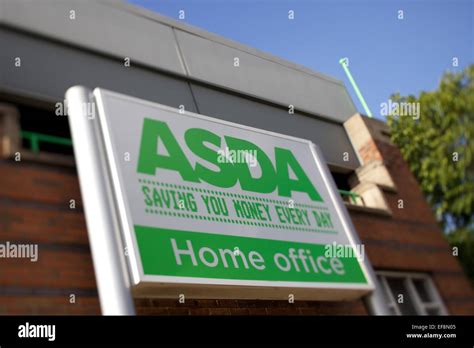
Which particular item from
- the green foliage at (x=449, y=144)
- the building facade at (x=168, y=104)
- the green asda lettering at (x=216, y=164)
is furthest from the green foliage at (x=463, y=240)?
the green asda lettering at (x=216, y=164)

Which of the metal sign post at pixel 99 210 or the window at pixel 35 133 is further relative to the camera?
the window at pixel 35 133

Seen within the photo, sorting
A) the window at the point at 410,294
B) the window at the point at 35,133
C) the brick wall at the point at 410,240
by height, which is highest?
the window at the point at 35,133

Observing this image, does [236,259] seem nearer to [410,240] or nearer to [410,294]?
[410,294]

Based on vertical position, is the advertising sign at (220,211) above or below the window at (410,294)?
above

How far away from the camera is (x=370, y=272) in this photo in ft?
15.4

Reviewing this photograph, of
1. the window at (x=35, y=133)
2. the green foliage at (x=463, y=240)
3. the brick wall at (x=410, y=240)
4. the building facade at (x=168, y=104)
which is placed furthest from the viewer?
the brick wall at (x=410, y=240)

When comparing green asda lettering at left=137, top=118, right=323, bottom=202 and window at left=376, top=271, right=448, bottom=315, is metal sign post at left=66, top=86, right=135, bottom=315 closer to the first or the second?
green asda lettering at left=137, top=118, right=323, bottom=202

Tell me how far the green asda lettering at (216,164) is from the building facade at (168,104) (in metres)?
0.68

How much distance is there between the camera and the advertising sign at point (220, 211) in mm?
3512

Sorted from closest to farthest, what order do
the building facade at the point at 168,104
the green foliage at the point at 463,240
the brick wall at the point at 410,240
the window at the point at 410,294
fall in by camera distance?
the building facade at the point at 168,104 < the green foliage at the point at 463,240 < the window at the point at 410,294 < the brick wall at the point at 410,240

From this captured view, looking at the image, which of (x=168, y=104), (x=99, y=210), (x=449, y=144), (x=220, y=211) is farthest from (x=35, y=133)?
(x=449, y=144)

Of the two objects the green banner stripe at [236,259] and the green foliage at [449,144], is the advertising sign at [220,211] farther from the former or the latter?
the green foliage at [449,144]
